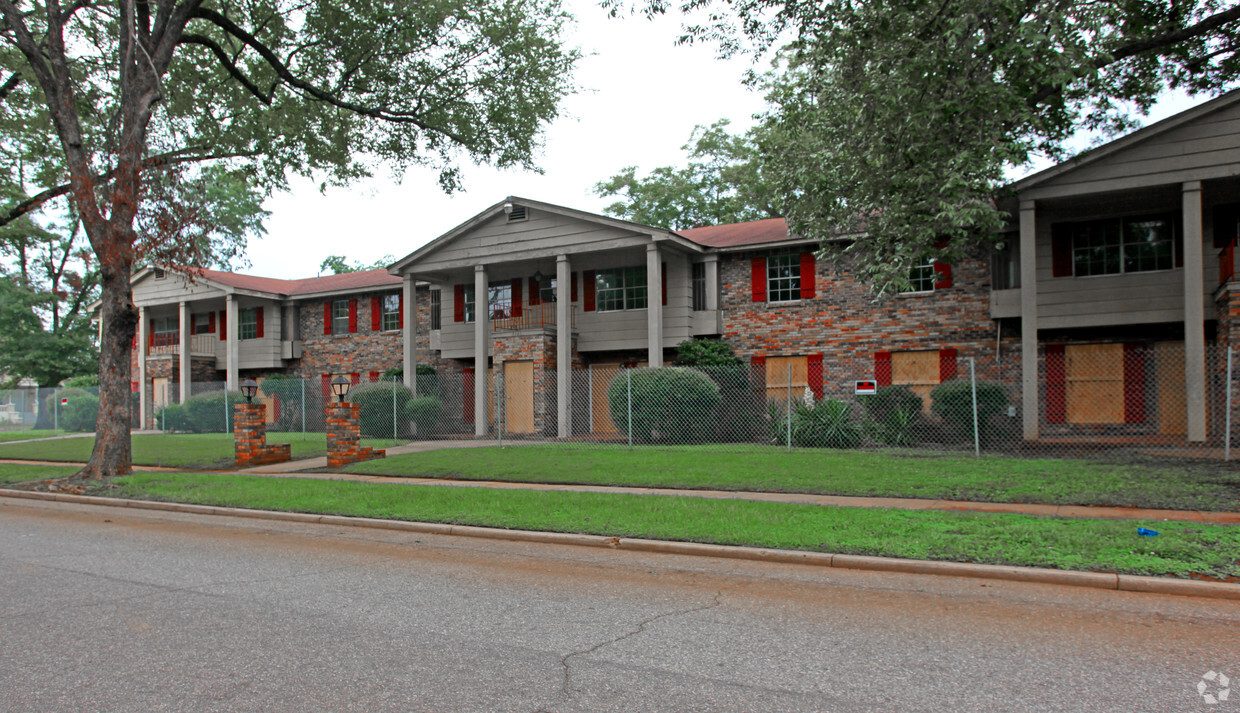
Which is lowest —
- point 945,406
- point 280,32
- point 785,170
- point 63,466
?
point 63,466

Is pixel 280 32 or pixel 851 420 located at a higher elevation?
pixel 280 32

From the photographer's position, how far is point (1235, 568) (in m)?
6.18

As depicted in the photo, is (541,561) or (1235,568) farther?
(541,561)

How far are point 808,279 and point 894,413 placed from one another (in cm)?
579

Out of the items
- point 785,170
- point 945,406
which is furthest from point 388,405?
point 945,406

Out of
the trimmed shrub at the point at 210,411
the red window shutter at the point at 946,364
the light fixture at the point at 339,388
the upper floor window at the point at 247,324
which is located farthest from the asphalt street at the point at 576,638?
the upper floor window at the point at 247,324

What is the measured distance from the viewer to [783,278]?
2219cm

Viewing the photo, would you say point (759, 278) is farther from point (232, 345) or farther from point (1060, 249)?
point (232, 345)

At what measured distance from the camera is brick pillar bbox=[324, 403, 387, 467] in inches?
634

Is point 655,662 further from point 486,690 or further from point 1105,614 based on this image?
point 1105,614

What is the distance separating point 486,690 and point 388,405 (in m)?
20.3

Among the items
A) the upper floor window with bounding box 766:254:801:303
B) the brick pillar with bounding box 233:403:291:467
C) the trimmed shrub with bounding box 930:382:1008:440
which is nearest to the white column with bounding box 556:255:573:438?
the upper floor window with bounding box 766:254:801:303

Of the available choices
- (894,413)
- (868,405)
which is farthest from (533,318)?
(894,413)

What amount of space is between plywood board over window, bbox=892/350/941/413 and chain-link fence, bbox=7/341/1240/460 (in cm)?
3
